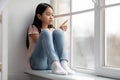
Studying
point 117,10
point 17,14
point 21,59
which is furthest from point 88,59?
point 17,14

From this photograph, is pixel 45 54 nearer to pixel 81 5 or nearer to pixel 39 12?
pixel 39 12

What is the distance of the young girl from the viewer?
1708mm

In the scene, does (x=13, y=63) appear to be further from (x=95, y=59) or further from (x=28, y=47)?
(x=95, y=59)

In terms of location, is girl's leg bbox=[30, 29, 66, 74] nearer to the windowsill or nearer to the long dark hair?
the windowsill

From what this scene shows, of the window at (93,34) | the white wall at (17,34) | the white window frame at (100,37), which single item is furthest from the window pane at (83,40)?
the white wall at (17,34)

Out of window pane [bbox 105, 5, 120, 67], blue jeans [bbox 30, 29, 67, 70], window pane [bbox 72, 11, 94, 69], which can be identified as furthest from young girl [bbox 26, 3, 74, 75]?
window pane [bbox 105, 5, 120, 67]

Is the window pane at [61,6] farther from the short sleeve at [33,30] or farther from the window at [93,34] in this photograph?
the short sleeve at [33,30]

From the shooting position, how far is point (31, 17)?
7.16 feet

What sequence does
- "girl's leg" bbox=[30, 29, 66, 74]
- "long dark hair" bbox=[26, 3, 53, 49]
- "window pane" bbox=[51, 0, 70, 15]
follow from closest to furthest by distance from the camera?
"girl's leg" bbox=[30, 29, 66, 74] → "long dark hair" bbox=[26, 3, 53, 49] → "window pane" bbox=[51, 0, 70, 15]

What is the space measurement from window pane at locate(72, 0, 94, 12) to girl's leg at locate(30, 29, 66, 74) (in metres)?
0.39

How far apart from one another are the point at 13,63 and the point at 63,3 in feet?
2.44

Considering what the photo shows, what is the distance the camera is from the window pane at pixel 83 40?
72.9 inches

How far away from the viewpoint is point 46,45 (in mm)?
1733

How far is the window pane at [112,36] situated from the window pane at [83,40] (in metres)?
Answer: 0.18
